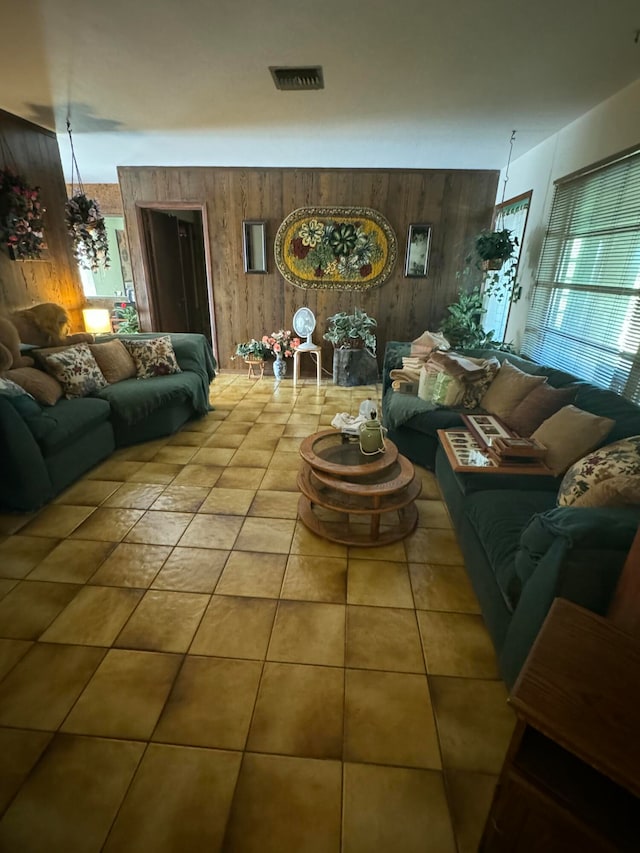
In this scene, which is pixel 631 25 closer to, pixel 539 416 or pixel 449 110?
pixel 449 110

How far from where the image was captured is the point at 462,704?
1391 millimetres

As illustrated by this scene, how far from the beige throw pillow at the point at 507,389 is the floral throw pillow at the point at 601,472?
1.04 m

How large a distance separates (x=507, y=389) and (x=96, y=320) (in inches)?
150

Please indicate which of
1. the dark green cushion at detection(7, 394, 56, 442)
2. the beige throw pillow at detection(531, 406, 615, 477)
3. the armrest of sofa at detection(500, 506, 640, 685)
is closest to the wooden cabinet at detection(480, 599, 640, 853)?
the armrest of sofa at detection(500, 506, 640, 685)

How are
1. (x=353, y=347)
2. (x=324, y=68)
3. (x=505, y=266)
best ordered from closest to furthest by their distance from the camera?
(x=324, y=68)
(x=505, y=266)
(x=353, y=347)

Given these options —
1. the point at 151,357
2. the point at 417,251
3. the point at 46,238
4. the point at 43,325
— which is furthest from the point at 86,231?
the point at 417,251

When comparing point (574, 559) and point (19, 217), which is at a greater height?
point (19, 217)

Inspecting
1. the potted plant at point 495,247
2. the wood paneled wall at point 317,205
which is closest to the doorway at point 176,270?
the wood paneled wall at point 317,205

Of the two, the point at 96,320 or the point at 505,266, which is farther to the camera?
the point at 505,266

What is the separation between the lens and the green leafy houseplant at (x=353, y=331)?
15.6ft

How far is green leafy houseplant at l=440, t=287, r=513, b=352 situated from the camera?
4.27 m

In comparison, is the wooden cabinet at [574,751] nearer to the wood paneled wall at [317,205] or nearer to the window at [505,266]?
the window at [505,266]

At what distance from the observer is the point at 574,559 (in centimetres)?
114

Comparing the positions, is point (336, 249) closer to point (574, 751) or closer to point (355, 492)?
point (355, 492)
